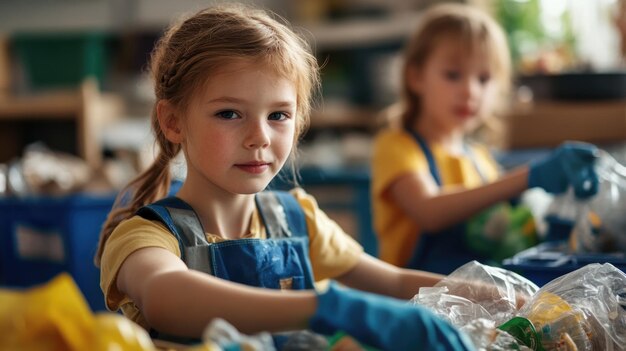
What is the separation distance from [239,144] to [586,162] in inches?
28.0

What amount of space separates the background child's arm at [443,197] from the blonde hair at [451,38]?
8.4 inches

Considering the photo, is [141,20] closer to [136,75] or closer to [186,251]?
[136,75]

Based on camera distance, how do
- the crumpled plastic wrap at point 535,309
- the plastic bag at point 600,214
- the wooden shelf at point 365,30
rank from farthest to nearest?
the wooden shelf at point 365,30
the plastic bag at point 600,214
the crumpled plastic wrap at point 535,309

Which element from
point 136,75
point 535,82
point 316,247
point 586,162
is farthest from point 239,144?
point 136,75

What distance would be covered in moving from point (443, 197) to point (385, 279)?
522 millimetres

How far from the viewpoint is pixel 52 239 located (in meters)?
2.21

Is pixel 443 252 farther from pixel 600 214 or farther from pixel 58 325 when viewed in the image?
pixel 58 325

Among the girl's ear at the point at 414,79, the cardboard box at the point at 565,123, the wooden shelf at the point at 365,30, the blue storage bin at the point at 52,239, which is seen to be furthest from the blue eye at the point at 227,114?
the wooden shelf at the point at 365,30

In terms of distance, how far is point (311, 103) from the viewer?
1.17 metres

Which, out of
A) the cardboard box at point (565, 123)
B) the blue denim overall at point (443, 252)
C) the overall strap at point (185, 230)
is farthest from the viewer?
the cardboard box at point (565, 123)

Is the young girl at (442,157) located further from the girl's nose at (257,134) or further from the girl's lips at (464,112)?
the girl's nose at (257,134)

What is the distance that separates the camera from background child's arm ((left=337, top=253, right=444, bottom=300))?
3.61 ft

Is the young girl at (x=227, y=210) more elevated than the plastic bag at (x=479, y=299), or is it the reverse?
the young girl at (x=227, y=210)

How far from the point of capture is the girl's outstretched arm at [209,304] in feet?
2.39
